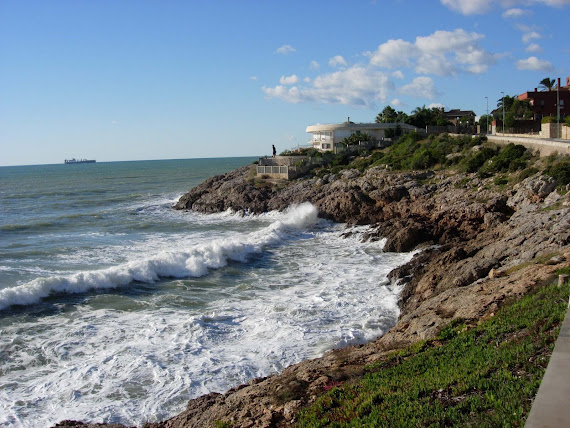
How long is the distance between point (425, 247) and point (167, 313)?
1428cm

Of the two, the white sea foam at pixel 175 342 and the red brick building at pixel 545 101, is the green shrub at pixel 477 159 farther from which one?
the red brick building at pixel 545 101

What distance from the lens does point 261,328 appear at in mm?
17484

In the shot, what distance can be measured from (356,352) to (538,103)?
7318 cm

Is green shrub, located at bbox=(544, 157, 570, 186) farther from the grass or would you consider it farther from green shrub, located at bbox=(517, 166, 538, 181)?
the grass

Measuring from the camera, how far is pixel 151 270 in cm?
2519

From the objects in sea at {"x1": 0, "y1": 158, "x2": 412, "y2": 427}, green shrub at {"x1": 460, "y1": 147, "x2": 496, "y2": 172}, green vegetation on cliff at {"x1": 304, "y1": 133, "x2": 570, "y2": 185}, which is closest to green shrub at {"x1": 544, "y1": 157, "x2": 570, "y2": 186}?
green vegetation on cliff at {"x1": 304, "y1": 133, "x2": 570, "y2": 185}

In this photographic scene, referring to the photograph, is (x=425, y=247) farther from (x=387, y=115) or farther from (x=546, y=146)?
(x=387, y=115)

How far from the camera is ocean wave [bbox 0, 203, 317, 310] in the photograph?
21.3 m

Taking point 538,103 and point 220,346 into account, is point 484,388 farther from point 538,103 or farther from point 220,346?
point 538,103

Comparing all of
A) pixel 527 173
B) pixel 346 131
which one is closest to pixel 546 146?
pixel 527 173

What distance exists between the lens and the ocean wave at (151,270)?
21328mm

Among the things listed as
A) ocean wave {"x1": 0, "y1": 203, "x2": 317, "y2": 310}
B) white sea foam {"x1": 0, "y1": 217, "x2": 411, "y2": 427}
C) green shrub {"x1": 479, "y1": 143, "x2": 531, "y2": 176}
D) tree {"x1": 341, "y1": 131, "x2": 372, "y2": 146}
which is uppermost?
tree {"x1": 341, "y1": 131, "x2": 372, "y2": 146}

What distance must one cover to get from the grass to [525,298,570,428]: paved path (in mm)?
287

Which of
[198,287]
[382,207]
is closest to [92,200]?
[382,207]
